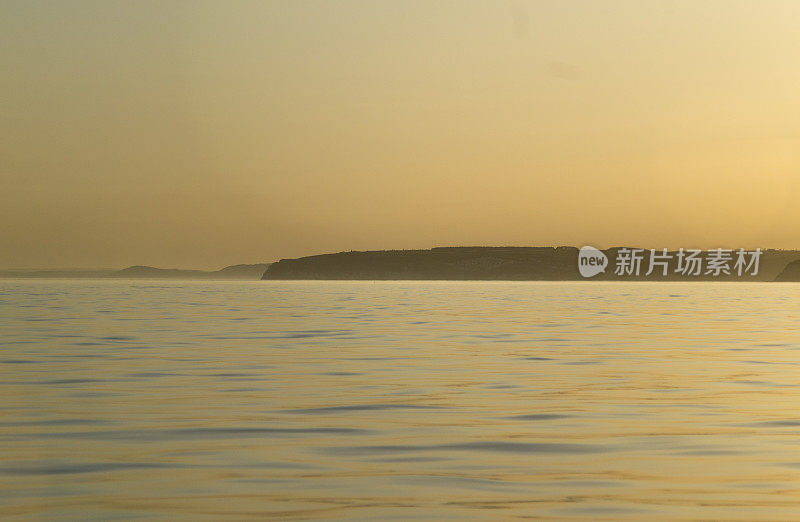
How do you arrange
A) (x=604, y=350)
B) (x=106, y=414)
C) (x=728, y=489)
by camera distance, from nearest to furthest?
(x=728, y=489), (x=106, y=414), (x=604, y=350)

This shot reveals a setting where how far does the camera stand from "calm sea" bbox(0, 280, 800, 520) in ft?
31.0

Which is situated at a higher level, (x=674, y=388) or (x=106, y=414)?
(x=674, y=388)

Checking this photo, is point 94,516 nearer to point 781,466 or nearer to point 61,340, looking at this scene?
point 781,466

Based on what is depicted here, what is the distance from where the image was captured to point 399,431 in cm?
1327

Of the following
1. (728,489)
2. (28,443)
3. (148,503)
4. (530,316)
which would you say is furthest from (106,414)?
(530,316)

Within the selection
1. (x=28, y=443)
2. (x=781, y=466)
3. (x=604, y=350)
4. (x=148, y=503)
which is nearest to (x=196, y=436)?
(x=28, y=443)

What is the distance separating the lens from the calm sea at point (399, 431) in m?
9.45

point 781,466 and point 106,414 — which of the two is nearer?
point 781,466

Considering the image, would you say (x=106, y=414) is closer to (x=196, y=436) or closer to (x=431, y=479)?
(x=196, y=436)

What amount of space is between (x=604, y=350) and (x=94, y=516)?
734 inches

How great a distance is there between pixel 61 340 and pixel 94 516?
22007mm

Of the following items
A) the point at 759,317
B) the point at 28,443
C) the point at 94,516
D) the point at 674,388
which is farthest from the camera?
the point at 759,317

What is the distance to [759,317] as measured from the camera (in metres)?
46.0

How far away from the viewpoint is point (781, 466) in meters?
11.1
